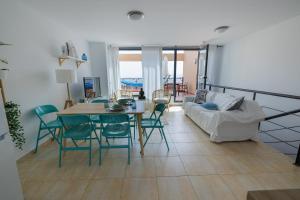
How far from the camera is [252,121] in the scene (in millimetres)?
2562

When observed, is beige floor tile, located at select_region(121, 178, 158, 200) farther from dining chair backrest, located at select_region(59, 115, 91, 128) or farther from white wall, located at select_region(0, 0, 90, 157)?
white wall, located at select_region(0, 0, 90, 157)

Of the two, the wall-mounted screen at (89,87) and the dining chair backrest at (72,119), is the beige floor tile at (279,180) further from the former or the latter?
the wall-mounted screen at (89,87)

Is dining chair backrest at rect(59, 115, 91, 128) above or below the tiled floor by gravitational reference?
above

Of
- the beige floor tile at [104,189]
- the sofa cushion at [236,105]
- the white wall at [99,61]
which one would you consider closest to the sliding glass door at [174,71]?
the white wall at [99,61]

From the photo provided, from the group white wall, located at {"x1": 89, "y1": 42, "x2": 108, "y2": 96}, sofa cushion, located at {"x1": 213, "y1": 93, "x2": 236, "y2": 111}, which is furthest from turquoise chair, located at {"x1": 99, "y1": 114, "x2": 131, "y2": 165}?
white wall, located at {"x1": 89, "y1": 42, "x2": 108, "y2": 96}

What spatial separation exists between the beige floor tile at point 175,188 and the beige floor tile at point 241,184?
0.47 metres

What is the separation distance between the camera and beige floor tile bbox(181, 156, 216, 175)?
1881 millimetres

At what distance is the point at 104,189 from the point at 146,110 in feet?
5.22

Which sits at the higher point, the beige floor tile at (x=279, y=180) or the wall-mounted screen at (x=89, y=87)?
the wall-mounted screen at (x=89, y=87)

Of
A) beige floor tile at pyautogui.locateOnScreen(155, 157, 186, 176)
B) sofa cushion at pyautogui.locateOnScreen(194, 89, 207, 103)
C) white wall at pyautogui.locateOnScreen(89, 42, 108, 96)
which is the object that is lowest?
beige floor tile at pyautogui.locateOnScreen(155, 157, 186, 176)

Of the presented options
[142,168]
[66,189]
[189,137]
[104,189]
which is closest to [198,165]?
[142,168]

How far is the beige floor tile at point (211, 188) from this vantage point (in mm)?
1518

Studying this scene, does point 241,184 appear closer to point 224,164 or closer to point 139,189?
point 224,164

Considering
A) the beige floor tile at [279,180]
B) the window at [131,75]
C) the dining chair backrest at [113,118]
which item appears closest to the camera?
the beige floor tile at [279,180]
